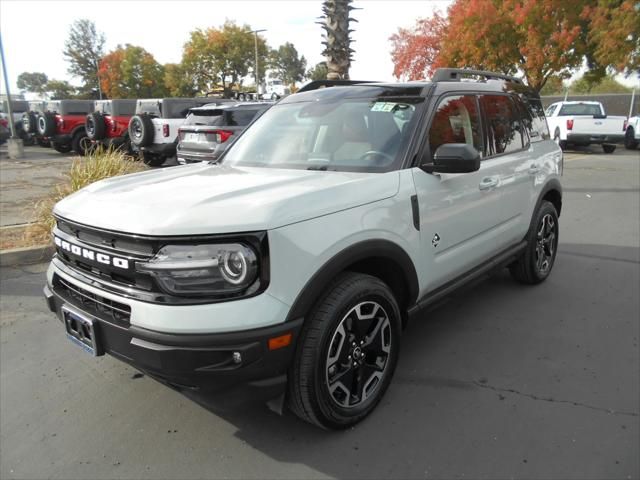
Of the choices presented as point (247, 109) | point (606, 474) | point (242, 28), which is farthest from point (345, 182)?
point (242, 28)

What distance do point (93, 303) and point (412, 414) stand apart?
1.78 m

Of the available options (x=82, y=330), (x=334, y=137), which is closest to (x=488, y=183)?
(x=334, y=137)

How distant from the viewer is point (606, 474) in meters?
2.30

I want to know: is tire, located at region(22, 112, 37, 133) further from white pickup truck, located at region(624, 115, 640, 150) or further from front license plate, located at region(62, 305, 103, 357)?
white pickup truck, located at region(624, 115, 640, 150)

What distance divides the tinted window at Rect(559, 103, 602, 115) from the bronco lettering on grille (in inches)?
782

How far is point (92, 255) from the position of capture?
2.38 m

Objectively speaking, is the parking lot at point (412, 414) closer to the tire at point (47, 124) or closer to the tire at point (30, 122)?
the tire at point (47, 124)

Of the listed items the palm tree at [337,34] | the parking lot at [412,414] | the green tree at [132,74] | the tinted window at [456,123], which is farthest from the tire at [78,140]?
the green tree at [132,74]

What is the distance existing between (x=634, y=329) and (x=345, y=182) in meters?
2.72

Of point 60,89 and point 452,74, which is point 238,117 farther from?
point 60,89

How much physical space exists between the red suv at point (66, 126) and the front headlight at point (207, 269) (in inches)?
665

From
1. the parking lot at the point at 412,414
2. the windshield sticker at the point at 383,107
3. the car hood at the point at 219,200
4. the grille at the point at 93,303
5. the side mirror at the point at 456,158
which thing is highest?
the windshield sticker at the point at 383,107

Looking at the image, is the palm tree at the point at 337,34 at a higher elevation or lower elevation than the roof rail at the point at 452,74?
higher

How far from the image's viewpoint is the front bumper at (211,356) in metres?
2.07
